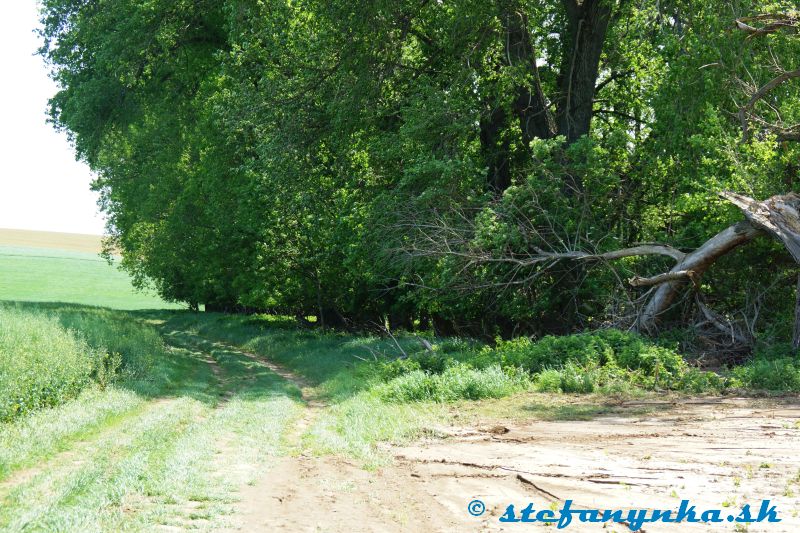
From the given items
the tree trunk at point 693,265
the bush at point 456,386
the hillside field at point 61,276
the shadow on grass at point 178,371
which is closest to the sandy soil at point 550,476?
the bush at point 456,386

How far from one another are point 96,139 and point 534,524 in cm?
3081

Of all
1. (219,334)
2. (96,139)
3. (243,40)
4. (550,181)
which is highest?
(243,40)

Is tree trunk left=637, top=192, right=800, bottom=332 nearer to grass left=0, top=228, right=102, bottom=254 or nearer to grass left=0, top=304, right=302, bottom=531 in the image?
grass left=0, top=304, right=302, bottom=531

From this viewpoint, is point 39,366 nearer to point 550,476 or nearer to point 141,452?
point 141,452

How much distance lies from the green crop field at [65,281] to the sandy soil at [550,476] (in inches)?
1985

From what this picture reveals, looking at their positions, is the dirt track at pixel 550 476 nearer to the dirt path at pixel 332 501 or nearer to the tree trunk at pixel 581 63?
the dirt path at pixel 332 501

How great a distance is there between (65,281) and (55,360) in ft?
265

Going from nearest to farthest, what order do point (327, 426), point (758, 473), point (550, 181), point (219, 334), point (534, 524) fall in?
→ point (534, 524) < point (758, 473) < point (327, 426) < point (550, 181) < point (219, 334)

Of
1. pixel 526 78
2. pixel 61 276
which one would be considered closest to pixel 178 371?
pixel 526 78

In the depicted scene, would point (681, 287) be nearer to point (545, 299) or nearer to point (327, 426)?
point (545, 299)

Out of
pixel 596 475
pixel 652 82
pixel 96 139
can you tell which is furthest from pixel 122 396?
pixel 96 139

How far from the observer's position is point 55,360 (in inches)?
579

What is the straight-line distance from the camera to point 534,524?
660 centimetres

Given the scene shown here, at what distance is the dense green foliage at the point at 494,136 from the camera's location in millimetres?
18297
